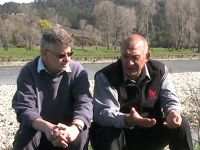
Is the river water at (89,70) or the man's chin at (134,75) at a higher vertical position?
the man's chin at (134,75)

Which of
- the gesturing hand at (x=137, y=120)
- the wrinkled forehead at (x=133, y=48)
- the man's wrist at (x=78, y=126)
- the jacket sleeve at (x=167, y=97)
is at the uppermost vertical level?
the wrinkled forehead at (x=133, y=48)

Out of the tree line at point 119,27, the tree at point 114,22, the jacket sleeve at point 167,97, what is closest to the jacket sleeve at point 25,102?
Answer: the jacket sleeve at point 167,97

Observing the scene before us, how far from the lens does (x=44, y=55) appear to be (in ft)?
14.2

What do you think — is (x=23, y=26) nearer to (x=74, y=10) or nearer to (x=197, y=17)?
(x=197, y=17)

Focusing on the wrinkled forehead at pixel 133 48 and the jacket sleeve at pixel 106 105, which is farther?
the wrinkled forehead at pixel 133 48

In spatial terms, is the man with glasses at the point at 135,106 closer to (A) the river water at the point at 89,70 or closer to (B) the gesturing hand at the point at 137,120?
(B) the gesturing hand at the point at 137,120

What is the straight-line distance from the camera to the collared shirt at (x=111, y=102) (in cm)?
423

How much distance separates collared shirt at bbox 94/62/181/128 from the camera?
166 inches

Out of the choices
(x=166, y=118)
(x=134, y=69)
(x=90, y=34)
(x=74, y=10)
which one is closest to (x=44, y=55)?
(x=134, y=69)

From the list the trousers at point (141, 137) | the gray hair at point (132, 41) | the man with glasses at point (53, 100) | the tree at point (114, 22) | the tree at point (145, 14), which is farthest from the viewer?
the tree at point (145, 14)

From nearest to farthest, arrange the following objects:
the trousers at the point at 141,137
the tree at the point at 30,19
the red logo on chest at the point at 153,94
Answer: the trousers at the point at 141,137
the red logo on chest at the point at 153,94
the tree at the point at 30,19

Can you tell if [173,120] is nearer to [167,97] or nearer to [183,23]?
[167,97]

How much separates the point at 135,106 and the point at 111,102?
0.83 feet

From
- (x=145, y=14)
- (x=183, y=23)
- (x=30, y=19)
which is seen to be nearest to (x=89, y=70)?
(x=30, y=19)
